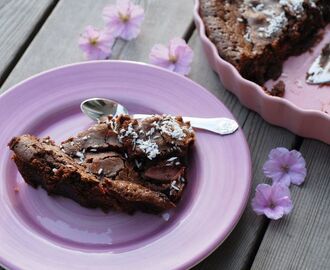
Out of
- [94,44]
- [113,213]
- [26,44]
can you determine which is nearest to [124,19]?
[94,44]

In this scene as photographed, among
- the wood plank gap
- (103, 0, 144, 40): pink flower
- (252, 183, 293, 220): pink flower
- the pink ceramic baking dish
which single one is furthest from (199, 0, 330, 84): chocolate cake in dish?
the wood plank gap

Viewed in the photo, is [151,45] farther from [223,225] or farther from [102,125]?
[223,225]

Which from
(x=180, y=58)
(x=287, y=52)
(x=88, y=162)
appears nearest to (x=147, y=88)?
(x=180, y=58)

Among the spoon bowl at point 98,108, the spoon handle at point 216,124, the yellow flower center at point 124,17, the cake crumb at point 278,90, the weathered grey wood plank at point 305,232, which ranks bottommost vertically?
the weathered grey wood plank at point 305,232

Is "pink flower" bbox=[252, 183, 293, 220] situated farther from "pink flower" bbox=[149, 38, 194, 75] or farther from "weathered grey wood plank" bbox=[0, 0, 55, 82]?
"weathered grey wood plank" bbox=[0, 0, 55, 82]

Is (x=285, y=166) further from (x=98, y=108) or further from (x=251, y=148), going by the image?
(x=98, y=108)

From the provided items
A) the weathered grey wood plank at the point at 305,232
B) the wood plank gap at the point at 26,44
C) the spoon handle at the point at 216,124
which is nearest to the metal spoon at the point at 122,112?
the spoon handle at the point at 216,124

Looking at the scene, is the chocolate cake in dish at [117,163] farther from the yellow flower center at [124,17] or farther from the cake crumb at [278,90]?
the yellow flower center at [124,17]
